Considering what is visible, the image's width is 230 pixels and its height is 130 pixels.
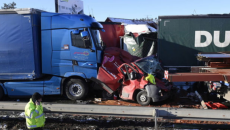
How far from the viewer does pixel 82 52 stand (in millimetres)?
7883

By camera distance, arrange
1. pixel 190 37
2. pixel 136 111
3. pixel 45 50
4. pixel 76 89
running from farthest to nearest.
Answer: pixel 190 37
pixel 76 89
pixel 45 50
pixel 136 111

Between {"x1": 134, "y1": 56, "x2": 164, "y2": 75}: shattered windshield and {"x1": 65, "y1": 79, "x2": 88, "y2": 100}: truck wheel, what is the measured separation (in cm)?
220

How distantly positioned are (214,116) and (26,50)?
253 inches

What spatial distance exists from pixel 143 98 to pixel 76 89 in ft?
8.49

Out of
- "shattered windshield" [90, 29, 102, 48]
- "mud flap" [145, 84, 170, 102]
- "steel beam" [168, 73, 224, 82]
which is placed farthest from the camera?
"shattered windshield" [90, 29, 102, 48]

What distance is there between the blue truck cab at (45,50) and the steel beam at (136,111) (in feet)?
8.85

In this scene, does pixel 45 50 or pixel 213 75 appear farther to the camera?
pixel 45 50

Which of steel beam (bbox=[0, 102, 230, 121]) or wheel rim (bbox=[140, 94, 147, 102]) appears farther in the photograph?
wheel rim (bbox=[140, 94, 147, 102])

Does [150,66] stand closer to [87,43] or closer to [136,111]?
[87,43]

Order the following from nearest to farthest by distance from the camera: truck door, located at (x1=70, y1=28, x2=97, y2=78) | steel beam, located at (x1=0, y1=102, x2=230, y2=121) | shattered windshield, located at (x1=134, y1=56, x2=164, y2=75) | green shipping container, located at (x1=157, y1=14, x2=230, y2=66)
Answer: steel beam, located at (x1=0, y1=102, x2=230, y2=121) < shattered windshield, located at (x1=134, y1=56, x2=164, y2=75) < truck door, located at (x1=70, y1=28, x2=97, y2=78) < green shipping container, located at (x1=157, y1=14, x2=230, y2=66)

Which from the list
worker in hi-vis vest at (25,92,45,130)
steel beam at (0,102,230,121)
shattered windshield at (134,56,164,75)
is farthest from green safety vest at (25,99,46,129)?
shattered windshield at (134,56,164,75)

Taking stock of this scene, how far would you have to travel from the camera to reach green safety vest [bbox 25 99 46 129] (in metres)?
4.34

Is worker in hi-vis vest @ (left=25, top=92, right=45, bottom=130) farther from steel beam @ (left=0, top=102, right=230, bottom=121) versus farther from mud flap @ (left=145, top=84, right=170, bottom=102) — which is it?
mud flap @ (left=145, top=84, right=170, bottom=102)

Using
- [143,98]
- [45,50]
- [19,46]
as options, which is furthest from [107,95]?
[19,46]
